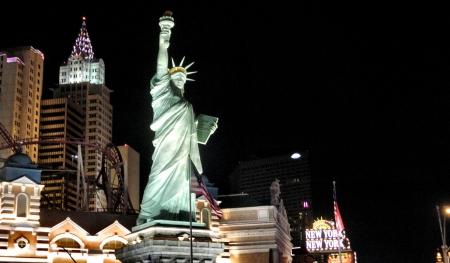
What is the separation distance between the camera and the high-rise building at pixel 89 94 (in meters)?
136

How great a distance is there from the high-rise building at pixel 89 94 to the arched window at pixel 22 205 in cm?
9718

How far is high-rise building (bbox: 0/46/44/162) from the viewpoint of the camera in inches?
4619

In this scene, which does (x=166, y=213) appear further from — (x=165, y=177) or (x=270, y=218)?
(x=270, y=218)

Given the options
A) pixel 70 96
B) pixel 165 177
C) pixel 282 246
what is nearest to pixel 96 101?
pixel 70 96

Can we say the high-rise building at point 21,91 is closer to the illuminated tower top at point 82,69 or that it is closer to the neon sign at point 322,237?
the illuminated tower top at point 82,69

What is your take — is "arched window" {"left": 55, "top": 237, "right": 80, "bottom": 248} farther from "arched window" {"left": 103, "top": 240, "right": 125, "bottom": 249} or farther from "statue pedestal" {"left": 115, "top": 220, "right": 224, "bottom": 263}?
"statue pedestal" {"left": 115, "top": 220, "right": 224, "bottom": 263}

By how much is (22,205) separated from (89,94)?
341ft

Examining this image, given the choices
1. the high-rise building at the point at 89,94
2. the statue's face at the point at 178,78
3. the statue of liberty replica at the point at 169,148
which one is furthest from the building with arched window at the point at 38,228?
the high-rise building at the point at 89,94

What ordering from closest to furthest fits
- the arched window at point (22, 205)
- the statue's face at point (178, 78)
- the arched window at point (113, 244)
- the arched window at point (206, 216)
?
the statue's face at point (178, 78) → the arched window at point (22, 205) → the arched window at point (113, 244) → the arched window at point (206, 216)

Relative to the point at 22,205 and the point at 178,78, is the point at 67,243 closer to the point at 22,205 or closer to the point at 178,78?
the point at 22,205

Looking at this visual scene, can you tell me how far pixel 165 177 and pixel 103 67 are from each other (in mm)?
116766

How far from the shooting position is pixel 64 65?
141 meters

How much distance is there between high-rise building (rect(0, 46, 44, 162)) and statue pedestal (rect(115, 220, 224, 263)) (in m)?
91.8

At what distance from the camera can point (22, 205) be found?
3744 centimetres
